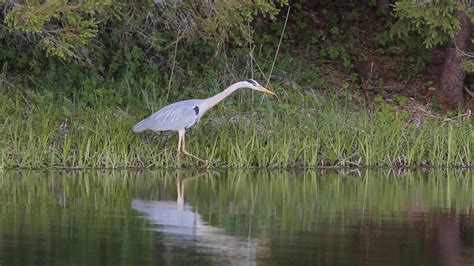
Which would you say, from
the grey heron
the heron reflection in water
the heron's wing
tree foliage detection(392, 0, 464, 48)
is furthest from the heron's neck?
the heron reflection in water

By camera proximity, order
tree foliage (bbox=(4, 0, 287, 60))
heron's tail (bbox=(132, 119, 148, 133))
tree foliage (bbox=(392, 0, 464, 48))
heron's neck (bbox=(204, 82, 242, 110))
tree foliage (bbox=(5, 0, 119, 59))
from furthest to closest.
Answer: tree foliage (bbox=(392, 0, 464, 48)) → heron's neck (bbox=(204, 82, 242, 110)) → heron's tail (bbox=(132, 119, 148, 133)) → tree foliage (bbox=(4, 0, 287, 60)) → tree foliage (bbox=(5, 0, 119, 59))

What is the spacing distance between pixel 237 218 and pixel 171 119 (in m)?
4.43

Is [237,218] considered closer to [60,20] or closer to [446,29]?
[60,20]

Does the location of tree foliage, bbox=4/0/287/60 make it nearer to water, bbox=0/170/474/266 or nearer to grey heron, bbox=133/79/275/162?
grey heron, bbox=133/79/275/162

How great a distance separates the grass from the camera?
16828mm

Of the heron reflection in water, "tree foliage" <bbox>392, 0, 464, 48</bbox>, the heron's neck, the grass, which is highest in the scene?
"tree foliage" <bbox>392, 0, 464, 48</bbox>

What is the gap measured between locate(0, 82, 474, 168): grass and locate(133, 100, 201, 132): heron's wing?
361 mm

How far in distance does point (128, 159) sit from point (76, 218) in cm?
466

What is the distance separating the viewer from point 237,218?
1263cm

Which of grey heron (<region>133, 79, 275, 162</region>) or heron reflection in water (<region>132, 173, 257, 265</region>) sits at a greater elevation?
grey heron (<region>133, 79, 275, 162</region>)

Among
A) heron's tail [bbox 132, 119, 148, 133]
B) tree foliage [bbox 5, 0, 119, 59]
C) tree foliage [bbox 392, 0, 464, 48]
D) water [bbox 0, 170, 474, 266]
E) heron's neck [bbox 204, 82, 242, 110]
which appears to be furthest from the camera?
tree foliage [bbox 392, 0, 464, 48]

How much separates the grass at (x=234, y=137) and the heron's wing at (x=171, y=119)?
0.36 m

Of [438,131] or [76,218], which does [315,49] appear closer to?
[438,131]

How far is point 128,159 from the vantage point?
16.9 m
